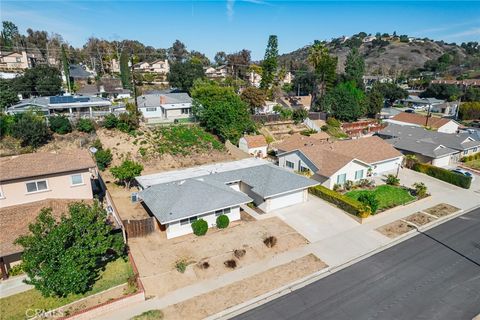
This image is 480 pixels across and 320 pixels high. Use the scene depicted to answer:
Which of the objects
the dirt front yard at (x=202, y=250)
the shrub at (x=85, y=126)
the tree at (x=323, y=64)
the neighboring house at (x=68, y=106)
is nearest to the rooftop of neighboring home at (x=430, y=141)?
the tree at (x=323, y=64)

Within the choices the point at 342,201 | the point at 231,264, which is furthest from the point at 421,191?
the point at 231,264

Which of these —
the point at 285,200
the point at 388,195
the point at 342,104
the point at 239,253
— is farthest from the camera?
the point at 342,104

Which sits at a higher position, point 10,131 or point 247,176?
point 10,131

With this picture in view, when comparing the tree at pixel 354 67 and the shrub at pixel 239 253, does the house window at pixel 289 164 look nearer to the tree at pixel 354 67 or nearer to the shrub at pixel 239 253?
the shrub at pixel 239 253

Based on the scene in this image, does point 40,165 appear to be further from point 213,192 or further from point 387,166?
point 387,166

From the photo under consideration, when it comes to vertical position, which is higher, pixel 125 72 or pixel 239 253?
pixel 125 72

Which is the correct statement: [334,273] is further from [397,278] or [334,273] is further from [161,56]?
[161,56]

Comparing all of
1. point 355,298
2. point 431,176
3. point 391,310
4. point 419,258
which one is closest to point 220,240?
point 355,298
